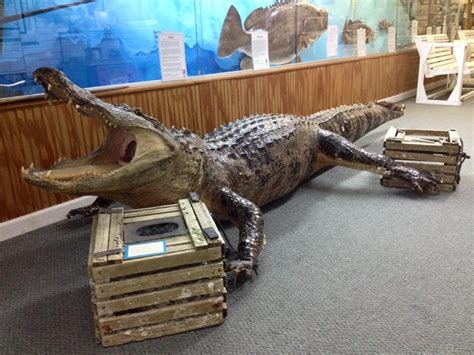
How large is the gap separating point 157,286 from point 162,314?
109 mm

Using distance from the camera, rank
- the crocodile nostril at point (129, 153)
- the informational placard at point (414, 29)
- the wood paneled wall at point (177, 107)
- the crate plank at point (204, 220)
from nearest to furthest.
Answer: the crate plank at point (204, 220) → the crocodile nostril at point (129, 153) → the wood paneled wall at point (177, 107) → the informational placard at point (414, 29)

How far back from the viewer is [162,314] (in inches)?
54.1

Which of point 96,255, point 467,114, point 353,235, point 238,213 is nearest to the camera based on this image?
point 96,255

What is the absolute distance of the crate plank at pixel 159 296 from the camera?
1303 mm

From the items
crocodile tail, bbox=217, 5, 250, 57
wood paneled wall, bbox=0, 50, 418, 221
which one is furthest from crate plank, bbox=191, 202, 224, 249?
crocodile tail, bbox=217, 5, 250, 57

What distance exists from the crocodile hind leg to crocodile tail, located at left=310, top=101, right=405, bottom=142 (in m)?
0.21

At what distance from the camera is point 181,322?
4.62 feet

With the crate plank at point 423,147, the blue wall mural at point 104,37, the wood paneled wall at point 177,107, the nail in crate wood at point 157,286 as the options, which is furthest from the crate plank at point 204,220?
the crate plank at point 423,147

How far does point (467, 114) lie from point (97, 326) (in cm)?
508

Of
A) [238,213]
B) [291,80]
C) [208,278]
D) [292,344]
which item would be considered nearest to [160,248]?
[208,278]

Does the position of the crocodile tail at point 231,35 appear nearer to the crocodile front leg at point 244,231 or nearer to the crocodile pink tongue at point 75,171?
the crocodile front leg at point 244,231

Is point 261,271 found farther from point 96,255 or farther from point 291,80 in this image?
point 291,80

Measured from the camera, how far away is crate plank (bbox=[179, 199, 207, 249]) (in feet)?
4.49

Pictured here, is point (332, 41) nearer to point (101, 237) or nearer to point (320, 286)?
point (320, 286)
